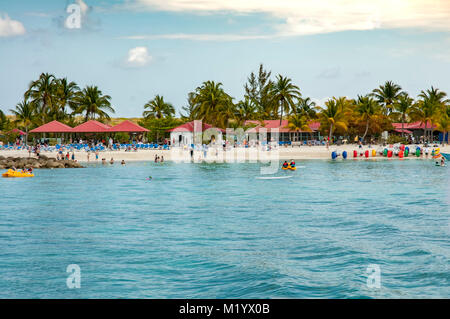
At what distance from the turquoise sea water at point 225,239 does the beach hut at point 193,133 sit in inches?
1047

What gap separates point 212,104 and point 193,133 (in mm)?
4547

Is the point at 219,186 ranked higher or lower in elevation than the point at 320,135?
lower

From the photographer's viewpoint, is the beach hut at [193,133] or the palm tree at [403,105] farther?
the palm tree at [403,105]

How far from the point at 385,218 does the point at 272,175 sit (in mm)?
17507

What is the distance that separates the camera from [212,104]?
61.4m

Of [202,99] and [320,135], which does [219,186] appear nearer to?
[202,99]

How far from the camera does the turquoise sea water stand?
11.3 meters

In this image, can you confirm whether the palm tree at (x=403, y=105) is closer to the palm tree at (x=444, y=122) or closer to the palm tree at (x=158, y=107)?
the palm tree at (x=444, y=122)

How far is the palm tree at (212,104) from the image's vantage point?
6103 cm

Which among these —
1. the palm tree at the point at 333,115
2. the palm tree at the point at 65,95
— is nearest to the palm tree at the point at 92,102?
the palm tree at the point at 65,95

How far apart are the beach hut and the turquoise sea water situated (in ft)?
87.3

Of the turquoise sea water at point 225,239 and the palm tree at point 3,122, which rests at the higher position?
the palm tree at point 3,122

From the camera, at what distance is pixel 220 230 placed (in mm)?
17375
